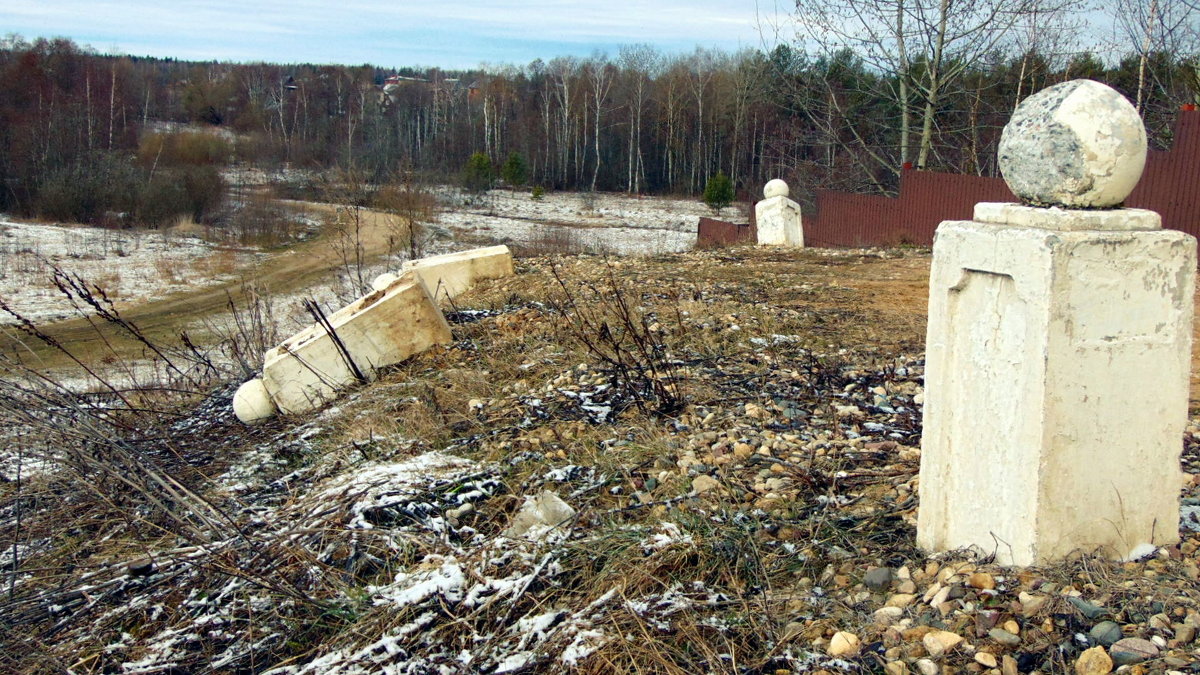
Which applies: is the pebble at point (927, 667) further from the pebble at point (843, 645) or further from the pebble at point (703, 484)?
the pebble at point (703, 484)

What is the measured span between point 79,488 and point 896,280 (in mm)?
7093

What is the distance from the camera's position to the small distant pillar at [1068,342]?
98.0 inches

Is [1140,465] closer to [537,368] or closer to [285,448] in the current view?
[537,368]

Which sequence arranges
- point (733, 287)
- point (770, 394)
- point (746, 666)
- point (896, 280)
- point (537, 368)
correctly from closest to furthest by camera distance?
point (746, 666), point (770, 394), point (537, 368), point (733, 287), point (896, 280)

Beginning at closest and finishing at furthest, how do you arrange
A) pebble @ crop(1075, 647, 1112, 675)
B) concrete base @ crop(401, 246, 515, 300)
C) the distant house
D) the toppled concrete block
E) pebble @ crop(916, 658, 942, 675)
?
pebble @ crop(1075, 647, 1112, 675) < pebble @ crop(916, 658, 942, 675) < the toppled concrete block < concrete base @ crop(401, 246, 515, 300) < the distant house

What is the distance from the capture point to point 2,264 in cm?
2033

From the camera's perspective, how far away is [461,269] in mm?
9219

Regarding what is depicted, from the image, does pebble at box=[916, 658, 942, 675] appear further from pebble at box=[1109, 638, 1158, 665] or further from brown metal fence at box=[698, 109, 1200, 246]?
brown metal fence at box=[698, 109, 1200, 246]

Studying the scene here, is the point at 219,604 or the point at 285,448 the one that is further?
the point at 285,448

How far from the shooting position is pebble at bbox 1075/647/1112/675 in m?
2.23

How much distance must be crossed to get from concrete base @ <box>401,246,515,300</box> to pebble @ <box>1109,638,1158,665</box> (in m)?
7.00

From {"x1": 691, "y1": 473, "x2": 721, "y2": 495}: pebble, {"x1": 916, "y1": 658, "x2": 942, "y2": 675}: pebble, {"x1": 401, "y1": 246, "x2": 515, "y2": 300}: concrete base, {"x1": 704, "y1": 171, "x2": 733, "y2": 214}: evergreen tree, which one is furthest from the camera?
{"x1": 704, "y1": 171, "x2": 733, "y2": 214}: evergreen tree

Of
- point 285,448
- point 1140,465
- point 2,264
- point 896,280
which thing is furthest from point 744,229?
point 2,264

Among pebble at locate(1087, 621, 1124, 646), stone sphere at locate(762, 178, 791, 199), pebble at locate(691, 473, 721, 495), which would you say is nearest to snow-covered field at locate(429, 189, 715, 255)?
stone sphere at locate(762, 178, 791, 199)
